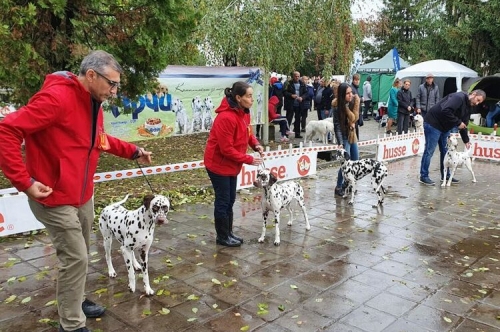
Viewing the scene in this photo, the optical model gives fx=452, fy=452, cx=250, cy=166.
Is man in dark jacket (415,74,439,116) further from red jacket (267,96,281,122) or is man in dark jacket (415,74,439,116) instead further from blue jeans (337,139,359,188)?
blue jeans (337,139,359,188)

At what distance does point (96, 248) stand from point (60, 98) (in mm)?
3084

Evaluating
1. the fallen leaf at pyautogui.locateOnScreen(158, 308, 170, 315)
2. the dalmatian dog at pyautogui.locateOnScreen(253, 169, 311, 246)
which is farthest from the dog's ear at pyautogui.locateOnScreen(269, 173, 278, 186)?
the fallen leaf at pyautogui.locateOnScreen(158, 308, 170, 315)

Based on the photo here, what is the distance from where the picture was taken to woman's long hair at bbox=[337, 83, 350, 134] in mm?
8186

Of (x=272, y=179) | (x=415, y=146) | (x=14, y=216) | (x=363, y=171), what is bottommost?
(x=14, y=216)

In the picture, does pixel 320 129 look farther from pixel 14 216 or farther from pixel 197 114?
pixel 14 216

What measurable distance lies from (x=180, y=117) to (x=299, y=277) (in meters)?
7.55

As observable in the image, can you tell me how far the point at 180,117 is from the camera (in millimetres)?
11672

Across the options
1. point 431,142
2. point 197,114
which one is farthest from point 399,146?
point 197,114

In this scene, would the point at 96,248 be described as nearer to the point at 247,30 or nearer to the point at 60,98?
the point at 60,98

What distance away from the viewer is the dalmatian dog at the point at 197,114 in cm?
1197

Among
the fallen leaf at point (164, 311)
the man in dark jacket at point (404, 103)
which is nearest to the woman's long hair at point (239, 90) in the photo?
the fallen leaf at point (164, 311)

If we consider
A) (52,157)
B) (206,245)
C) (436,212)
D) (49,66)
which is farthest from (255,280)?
(49,66)

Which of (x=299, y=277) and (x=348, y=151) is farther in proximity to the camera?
(x=348, y=151)

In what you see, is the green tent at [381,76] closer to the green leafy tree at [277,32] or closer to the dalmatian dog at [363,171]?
the green leafy tree at [277,32]
